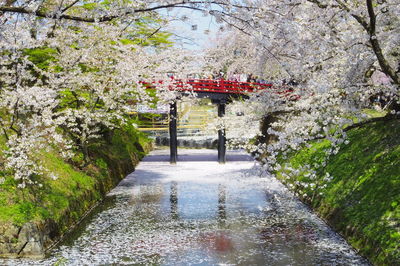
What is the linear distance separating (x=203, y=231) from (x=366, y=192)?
4672 mm

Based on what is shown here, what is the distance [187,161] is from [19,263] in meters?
21.7

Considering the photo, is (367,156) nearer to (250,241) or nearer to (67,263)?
(250,241)

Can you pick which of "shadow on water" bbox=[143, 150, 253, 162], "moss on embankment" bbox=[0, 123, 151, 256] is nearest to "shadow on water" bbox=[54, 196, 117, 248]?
"moss on embankment" bbox=[0, 123, 151, 256]

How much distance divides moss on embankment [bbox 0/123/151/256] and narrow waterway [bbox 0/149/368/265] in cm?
42

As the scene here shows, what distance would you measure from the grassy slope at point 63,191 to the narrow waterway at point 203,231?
1.94 ft

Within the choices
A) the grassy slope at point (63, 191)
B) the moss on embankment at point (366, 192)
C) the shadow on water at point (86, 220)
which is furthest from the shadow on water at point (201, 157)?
the shadow on water at point (86, 220)

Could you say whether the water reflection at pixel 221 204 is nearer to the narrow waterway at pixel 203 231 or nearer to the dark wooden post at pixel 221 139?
the narrow waterway at pixel 203 231

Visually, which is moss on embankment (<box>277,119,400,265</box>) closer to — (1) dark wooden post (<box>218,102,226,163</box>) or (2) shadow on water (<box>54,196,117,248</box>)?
(2) shadow on water (<box>54,196,117,248</box>)

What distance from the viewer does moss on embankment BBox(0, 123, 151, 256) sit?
10273 millimetres

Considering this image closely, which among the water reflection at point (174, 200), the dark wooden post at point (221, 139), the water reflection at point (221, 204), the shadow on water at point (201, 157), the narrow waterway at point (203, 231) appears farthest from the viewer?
the shadow on water at point (201, 157)

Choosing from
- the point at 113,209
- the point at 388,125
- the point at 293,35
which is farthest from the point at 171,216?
the point at 293,35

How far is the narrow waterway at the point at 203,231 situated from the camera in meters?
10.2

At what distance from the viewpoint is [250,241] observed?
11.5 m

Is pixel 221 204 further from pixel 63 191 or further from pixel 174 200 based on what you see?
pixel 63 191
